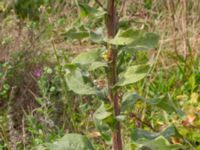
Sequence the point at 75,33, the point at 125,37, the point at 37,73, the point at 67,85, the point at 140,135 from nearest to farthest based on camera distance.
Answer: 1. the point at 125,37
2. the point at 75,33
3. the point at 140,135
4. the point at 67,85
5. the point at 37,73

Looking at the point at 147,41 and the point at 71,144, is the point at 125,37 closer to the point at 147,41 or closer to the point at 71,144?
the point at 147,41

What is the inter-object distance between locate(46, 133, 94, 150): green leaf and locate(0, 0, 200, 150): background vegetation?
736 mm

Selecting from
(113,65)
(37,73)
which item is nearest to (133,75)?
Answer: (113,65)

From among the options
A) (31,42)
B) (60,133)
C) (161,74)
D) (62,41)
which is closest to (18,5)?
(62,41)

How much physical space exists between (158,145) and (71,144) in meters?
0.32

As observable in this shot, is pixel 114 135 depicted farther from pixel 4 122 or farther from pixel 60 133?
pixel 4 122

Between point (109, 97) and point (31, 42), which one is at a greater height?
point (109, 97)

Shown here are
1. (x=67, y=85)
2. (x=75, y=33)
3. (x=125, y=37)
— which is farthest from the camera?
(x=67, y=85)

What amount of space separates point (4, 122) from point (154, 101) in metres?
1.85

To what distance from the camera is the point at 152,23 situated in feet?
16.0

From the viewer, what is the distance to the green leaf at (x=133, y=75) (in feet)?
5.92

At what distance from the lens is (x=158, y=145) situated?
1.79 m

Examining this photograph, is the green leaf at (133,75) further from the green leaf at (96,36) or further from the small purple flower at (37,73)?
the small purple flower at (37,73)

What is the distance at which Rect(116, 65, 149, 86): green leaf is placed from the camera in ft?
5.92
